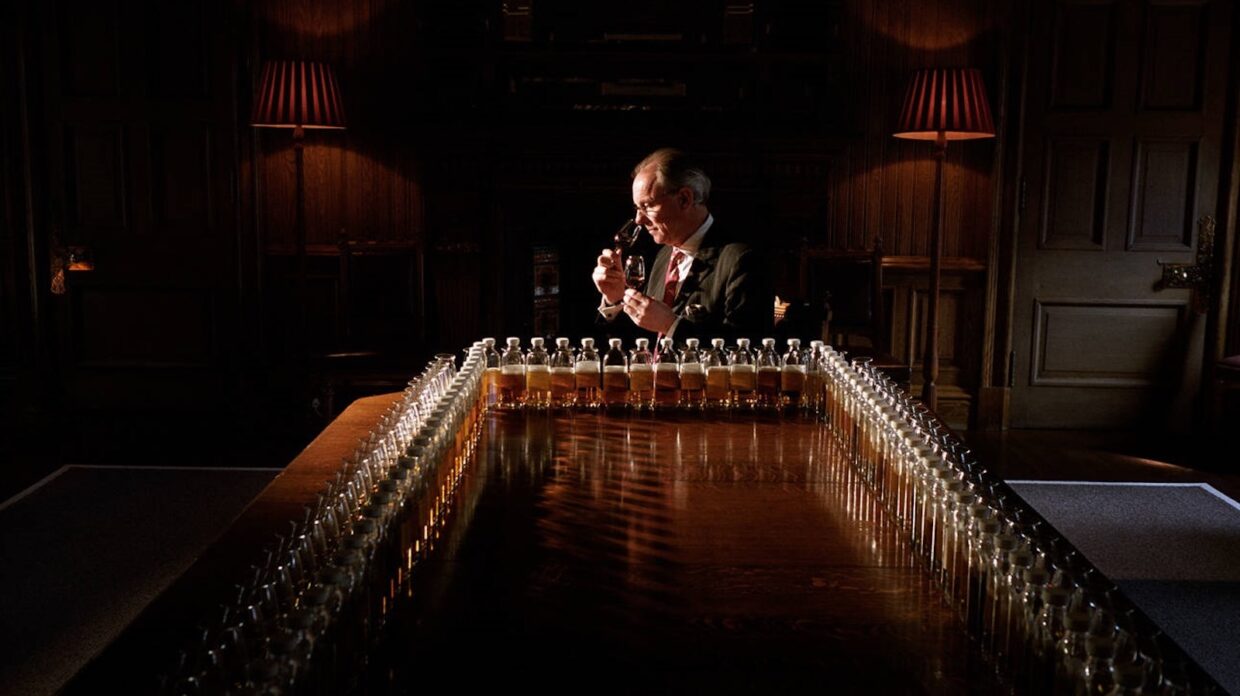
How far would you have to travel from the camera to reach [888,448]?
92.8 inches

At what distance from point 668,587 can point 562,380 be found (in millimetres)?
1379

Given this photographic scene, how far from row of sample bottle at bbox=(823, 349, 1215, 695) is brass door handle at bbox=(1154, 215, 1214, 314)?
4047 millimetres

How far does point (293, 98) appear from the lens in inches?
208

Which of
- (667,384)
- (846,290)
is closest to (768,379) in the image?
(667,384)

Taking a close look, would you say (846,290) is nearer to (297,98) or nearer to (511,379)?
(297,98)

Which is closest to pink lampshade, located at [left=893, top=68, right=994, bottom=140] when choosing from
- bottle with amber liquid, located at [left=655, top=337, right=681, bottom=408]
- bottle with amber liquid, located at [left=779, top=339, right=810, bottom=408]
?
bottle with amber liquid, located at [left=779, top=339, right=810, bottom=408]

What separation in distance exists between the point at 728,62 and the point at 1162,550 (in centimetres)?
300

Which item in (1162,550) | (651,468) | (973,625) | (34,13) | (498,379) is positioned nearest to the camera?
(973,625)

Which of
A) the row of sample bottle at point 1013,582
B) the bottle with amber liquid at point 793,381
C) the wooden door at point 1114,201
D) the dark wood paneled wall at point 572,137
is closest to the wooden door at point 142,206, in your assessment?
the dark wood paneled wall at point 572,137

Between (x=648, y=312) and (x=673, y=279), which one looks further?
(x=673, y=279)

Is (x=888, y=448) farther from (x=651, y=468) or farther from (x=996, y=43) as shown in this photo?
(x=996, y=43)

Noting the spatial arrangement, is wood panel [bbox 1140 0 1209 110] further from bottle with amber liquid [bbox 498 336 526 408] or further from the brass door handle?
bottle with amber liquid [bbox 498 336 526 408]

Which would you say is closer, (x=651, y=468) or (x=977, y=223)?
(x=651, y=468)

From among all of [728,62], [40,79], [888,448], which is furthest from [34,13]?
[888,448]
